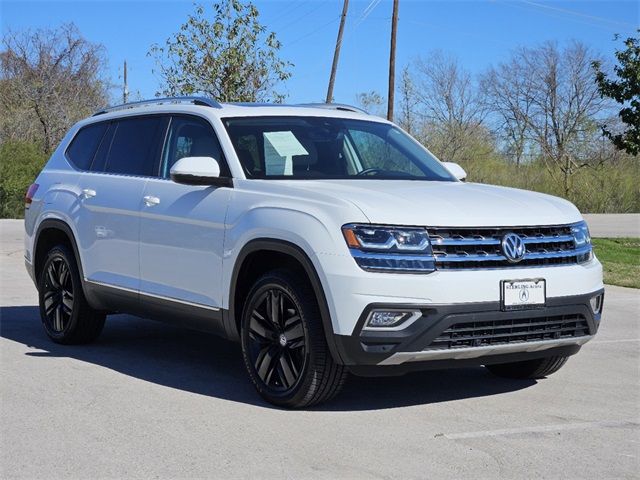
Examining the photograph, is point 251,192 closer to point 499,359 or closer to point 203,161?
point 203,161

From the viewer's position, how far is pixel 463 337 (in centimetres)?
566

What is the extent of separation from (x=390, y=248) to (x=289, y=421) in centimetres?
114

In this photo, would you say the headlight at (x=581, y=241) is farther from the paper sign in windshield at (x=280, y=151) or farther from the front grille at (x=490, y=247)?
the paper sign in windshield at (x=280, y=151)

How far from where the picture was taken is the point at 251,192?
6.31 m

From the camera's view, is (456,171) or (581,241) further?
(456,171)

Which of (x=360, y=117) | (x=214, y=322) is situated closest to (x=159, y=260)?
(x=214, y=322)

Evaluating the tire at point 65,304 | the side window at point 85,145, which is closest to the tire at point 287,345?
the tire at point 65,304

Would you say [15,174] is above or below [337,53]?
below

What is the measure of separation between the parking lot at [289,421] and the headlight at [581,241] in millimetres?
917

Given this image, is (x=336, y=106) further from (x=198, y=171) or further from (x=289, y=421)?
(x=289, y=421)

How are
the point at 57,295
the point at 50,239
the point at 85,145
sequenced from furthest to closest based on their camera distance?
the point at 50,239
the point at 85,145
the point at 57,295

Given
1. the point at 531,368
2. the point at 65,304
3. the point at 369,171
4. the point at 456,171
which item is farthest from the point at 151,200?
the point at 531,368

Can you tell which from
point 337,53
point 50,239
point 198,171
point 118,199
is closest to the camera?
point 198,171

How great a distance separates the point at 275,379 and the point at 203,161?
1483 mm
